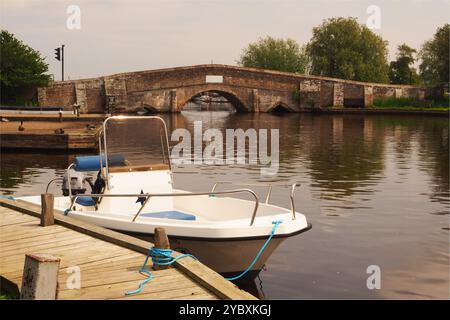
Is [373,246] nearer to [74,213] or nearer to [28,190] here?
[74,213]

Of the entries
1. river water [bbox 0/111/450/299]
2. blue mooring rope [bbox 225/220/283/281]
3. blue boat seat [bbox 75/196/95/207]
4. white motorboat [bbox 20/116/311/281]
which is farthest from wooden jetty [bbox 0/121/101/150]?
blue mooring rope [bbox 225/220/283/281]

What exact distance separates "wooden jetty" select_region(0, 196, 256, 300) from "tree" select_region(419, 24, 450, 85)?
190 ft

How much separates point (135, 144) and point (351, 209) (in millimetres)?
6244

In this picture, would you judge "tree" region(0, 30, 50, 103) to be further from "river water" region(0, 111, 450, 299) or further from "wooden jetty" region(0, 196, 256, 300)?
"wooden jetty" region(0, 196, 256, 300)

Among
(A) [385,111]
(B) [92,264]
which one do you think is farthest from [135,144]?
(A) [385,111]

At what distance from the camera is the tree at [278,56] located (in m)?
75.2

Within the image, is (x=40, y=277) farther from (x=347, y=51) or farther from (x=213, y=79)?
(x=347, y=51)

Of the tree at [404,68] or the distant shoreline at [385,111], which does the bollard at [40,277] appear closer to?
the distant shoreline at [385,111]

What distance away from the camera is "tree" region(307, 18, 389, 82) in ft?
216

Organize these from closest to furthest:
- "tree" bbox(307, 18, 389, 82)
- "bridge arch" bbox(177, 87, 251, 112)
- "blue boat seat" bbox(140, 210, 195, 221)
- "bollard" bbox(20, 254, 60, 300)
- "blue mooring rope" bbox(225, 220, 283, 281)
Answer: "bollard" bbox(20, 254, 60, 300) < "blue mooring rope" bbox(225, 220, 283, 281) < "blue boat seat" bbox(140, 210, 195, 221) < "bridge arch" bbox(177, 87, 251, 112) < "tree" bbox(307, 18, 389, 82)

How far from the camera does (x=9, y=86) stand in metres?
50.4

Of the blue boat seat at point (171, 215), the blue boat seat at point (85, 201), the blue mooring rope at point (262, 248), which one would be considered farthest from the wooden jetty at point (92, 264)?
the blue mooring rope at point (262, 248)
